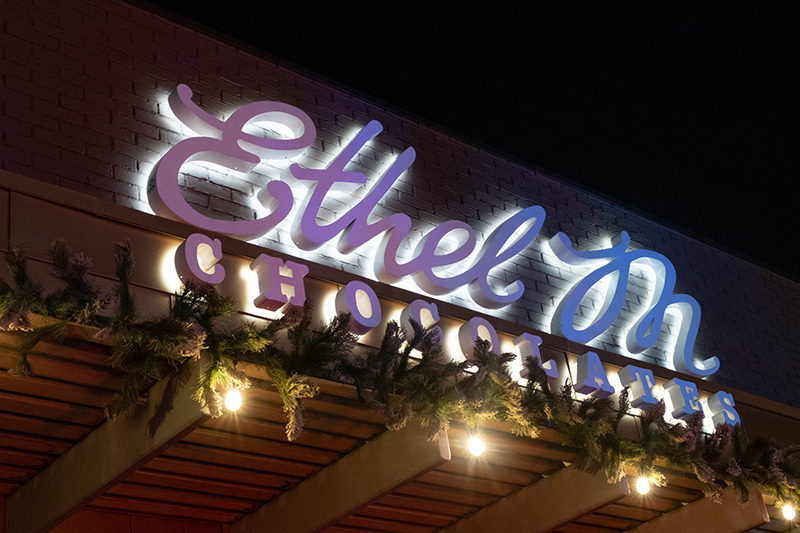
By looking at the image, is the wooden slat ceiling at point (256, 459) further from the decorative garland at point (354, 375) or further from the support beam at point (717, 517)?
the decorative garland at point (354, 375)

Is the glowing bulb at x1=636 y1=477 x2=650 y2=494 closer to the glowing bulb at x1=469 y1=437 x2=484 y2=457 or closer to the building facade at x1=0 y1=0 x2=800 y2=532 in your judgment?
the building facade at x1=0 y1=0 x2=800 y2=532

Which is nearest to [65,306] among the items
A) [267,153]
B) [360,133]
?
[267,153]

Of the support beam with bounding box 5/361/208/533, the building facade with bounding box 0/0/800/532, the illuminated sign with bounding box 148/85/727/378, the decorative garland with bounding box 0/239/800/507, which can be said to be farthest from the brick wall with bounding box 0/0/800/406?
the support beam with bounding box 5/361/208/533

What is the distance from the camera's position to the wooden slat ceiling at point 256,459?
4.25 metres

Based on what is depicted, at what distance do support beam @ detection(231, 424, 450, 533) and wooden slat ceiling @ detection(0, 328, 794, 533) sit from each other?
26 mm

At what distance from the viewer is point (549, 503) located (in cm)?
584

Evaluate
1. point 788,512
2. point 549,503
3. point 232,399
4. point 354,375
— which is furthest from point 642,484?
point 232,399

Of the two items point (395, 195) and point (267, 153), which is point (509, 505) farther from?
point (267, 153)

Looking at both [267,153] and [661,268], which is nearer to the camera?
[267,153]

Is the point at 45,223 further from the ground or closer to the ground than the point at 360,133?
closer to the ground

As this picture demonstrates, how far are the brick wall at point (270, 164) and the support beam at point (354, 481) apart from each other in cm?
148

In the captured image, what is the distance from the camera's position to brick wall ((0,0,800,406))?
17.2 feet

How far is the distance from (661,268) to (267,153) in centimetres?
395

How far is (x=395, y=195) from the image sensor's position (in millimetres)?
6867
